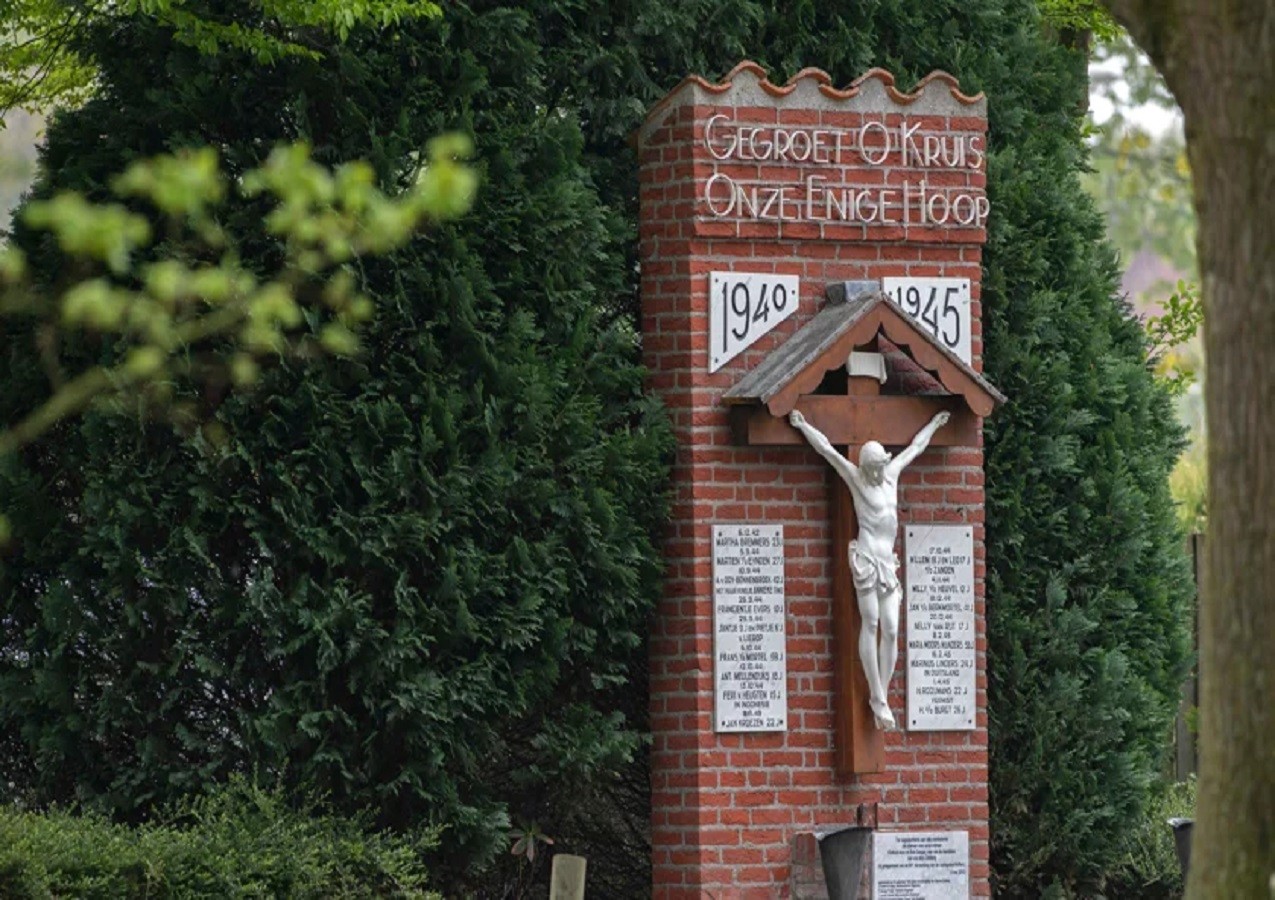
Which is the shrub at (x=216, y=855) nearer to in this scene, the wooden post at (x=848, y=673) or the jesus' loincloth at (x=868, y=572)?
the wooden post at (x=848, y=673)

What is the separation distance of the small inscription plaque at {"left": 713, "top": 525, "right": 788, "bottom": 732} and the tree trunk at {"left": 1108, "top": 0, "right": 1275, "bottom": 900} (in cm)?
483

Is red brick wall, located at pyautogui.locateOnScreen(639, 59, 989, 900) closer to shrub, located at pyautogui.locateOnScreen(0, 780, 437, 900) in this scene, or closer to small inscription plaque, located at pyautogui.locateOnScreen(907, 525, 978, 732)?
small inscription plaque, located at pyautogui.locateOnScreen(907, 525, 978, 732)

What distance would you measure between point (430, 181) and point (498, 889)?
6.90m

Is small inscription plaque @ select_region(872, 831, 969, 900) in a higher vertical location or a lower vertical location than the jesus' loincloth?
lower

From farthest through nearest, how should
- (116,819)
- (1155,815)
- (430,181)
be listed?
1. (1155,815)
2. (116,819)
3. (430,181)

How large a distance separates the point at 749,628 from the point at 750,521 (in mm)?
520

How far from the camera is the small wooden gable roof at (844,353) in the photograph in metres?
11.5

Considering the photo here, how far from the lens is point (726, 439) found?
11.9 m

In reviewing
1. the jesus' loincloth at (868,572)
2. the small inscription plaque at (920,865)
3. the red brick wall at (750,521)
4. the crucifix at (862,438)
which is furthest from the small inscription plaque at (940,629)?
the small inscription plaque at (920,865)

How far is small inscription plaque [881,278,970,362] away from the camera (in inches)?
483

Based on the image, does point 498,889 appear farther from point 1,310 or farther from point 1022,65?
point 1022,65

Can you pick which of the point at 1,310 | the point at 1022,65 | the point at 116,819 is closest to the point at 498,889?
the point at 116,819

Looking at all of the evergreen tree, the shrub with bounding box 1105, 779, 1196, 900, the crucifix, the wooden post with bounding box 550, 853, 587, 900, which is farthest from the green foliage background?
the shrub with bounding box 1105, 779, 1196, 900

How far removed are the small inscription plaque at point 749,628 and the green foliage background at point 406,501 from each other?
1.29 feet
